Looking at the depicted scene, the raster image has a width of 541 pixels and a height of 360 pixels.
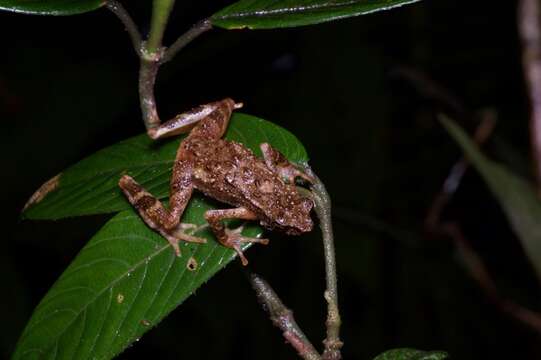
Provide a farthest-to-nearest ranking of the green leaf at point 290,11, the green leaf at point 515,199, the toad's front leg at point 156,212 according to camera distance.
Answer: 1. the green leaf at point 515,199
2. the toad's front leg at point 156,212
3. the green leaf at point 290,11

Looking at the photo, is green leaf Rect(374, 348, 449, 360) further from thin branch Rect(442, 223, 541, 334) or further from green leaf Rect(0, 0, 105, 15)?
thin branch Rect(442, 223, 541, 334)

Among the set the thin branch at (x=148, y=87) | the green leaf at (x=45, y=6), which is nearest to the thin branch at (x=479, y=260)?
the thin branch at (x=148, y=87)

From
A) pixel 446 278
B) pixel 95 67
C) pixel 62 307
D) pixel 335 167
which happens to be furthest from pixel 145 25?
pixel 446 278

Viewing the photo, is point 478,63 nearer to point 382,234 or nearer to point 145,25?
point 382,234

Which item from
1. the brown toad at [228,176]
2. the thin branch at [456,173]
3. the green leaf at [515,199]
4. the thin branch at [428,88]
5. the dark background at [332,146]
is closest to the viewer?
the brown toad at [228,176]

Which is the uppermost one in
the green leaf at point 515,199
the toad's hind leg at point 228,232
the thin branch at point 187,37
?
the thin branch at point 187,37

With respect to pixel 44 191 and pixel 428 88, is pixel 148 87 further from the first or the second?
pixel 428 88

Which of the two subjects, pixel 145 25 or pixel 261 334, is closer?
pixel 145 25

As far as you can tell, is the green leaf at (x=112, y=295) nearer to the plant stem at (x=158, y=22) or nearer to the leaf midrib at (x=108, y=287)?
the leaf midrib at (x=108, y=287)
